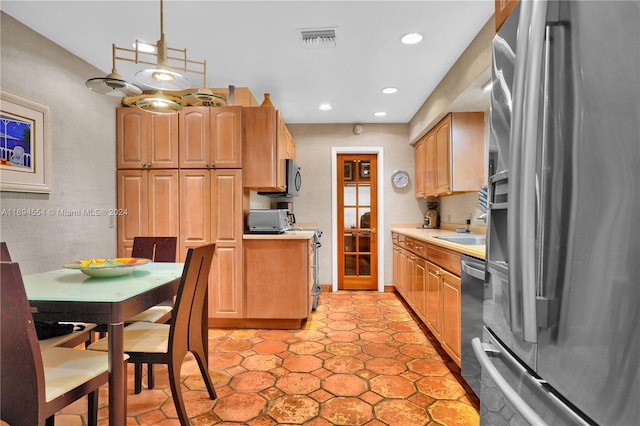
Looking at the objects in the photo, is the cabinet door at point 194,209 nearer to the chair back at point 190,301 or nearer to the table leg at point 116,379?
the chair back at point 190,301

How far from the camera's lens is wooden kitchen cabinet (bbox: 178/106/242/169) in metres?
3.48

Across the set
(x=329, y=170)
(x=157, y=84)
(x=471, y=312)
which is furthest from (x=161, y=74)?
(x=329, y=170)

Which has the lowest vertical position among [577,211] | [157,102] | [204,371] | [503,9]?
[204,371]

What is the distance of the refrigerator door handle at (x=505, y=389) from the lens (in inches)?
26.2

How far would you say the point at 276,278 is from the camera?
11.4 feet

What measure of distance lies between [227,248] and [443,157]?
2.53 m

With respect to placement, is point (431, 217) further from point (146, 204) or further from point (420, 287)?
point (146, 204)

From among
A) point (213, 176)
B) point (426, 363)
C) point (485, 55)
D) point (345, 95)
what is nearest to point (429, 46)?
point (485, 55)

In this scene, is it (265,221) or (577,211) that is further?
(265,221)

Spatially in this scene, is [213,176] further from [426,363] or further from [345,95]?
[426,363]

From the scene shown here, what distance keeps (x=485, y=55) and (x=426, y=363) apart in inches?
91.7

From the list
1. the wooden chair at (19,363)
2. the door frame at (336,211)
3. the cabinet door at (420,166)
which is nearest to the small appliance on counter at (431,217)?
the cabinet door at (420,166)

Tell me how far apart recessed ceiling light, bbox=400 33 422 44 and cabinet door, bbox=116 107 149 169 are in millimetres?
2603

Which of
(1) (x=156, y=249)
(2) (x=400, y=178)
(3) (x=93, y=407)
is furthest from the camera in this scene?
(2) (x=400, y=178)
